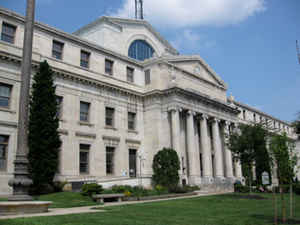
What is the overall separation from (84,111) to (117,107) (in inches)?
180

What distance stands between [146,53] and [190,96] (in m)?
16.7

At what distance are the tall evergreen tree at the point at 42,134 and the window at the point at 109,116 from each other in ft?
31.8

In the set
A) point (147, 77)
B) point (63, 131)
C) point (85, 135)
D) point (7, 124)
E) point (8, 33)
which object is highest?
point (8, 33)

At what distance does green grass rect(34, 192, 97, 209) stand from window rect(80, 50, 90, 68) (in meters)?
15.6

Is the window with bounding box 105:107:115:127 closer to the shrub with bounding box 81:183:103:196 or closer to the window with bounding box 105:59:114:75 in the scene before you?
the window with bounding box 105:59:114:75

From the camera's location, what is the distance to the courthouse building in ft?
95.0

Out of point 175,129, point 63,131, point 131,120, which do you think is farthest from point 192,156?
point 63,131

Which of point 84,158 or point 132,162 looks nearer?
point 84,158

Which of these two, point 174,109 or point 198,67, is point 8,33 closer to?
point 174,109

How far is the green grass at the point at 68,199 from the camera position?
21.1 meters

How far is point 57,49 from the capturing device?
33.0 m

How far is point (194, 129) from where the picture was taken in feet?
142

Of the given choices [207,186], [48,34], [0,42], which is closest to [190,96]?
[207,186]

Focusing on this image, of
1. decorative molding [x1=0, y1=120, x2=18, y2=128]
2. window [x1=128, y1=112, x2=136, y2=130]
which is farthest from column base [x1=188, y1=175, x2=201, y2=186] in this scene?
decorative molding [x1=0, y1=120, x2=18, y2=128]
